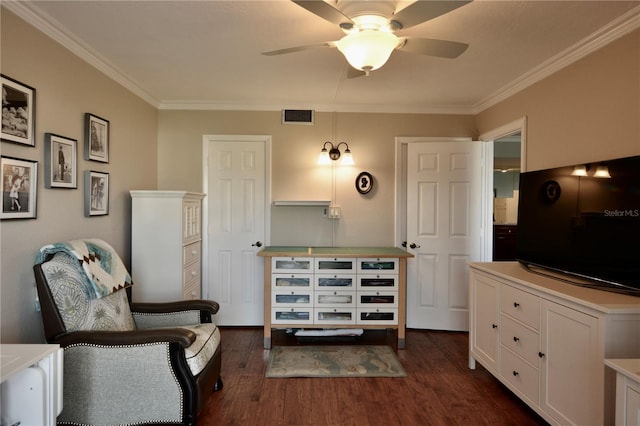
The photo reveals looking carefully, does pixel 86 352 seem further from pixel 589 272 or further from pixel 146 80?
pixel 589 272

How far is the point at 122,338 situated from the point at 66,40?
76.7 inches

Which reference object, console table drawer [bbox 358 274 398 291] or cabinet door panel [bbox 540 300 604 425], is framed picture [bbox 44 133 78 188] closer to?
console table drawer [bbox 358 274 398 291]

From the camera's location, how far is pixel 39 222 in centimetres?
212

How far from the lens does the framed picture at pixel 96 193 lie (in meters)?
2.58

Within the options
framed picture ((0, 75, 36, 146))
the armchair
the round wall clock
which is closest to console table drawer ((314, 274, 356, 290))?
the round wall clock

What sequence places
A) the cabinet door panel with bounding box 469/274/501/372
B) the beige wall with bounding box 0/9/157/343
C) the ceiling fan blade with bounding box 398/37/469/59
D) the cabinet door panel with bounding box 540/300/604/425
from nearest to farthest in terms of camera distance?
the cabinet door panel with bounding box 540/300/604/425, the ceiling fan blade with bounding box 398/37/469/59, the beige wall with bounding box 0/9/157/343, the cabinet door panel with bounding box 469/274/501/372

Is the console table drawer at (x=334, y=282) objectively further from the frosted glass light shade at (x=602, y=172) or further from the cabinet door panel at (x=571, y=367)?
the frosted glass light shade at (x=602, y=172)

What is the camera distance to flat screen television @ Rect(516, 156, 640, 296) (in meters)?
1.81

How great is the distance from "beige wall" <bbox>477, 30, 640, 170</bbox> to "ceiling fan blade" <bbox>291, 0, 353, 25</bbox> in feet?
5.64

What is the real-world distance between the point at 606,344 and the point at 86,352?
2599mm

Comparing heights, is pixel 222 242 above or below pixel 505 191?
below

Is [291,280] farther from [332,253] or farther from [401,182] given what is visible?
[401,182]

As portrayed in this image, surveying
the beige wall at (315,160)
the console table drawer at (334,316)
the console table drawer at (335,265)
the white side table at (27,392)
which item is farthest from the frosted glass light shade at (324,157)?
the white side table at (27,392)

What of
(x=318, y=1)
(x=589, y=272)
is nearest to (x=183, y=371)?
(x=318, y=1)
